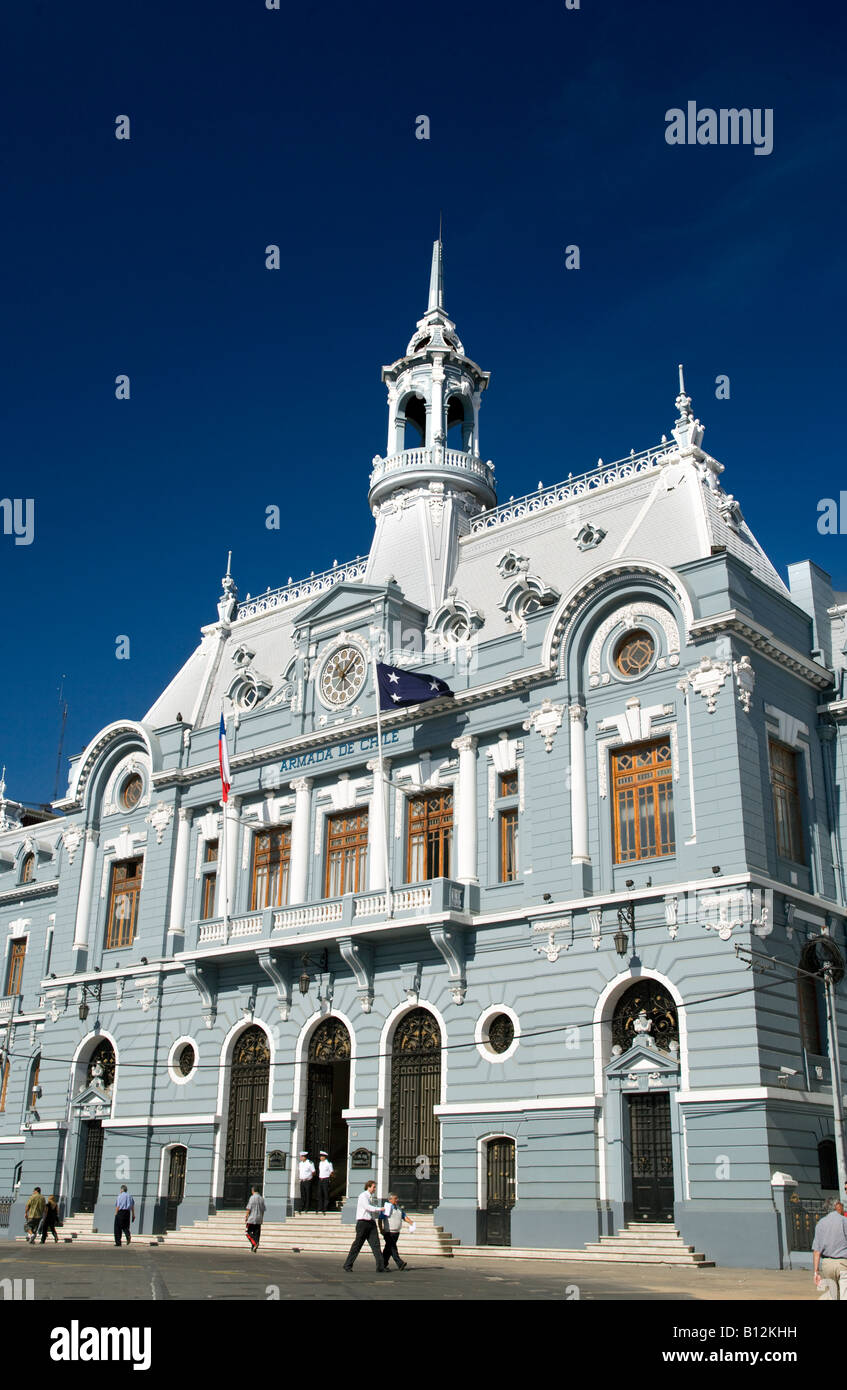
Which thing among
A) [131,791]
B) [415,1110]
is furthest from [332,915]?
[131,791]

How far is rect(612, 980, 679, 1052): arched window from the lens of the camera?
95.4ft

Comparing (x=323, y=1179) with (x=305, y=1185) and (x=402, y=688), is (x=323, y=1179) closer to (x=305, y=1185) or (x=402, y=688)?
(x=305, y=1185)

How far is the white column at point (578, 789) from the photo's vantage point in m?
31.4

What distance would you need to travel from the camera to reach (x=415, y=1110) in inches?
1308

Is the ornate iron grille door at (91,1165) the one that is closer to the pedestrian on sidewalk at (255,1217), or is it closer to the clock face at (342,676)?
the pedestrian on sidewalk at (255,1217)

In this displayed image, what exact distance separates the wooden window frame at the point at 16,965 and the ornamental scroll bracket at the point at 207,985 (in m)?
15.6

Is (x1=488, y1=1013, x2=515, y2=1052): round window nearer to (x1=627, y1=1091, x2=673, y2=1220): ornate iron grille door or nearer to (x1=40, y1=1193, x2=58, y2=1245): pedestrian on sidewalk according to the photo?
(x1=627, y1=1091, x2=673, y2=1220): ornate iron grille door

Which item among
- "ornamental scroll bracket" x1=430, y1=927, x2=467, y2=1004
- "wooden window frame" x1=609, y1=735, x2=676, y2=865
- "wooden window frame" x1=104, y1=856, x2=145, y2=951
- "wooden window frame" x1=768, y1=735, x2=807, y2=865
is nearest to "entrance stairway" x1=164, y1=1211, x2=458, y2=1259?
"ornamental scroll bracket" x1=430, y1=927, x2=467, y2=1004

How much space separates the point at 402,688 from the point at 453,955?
716 cm

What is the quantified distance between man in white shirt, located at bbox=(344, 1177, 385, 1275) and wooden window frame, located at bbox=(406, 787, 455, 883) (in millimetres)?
12788

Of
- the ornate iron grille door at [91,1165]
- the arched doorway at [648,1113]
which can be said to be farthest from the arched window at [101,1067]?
the arched doorway at [648,1113]
